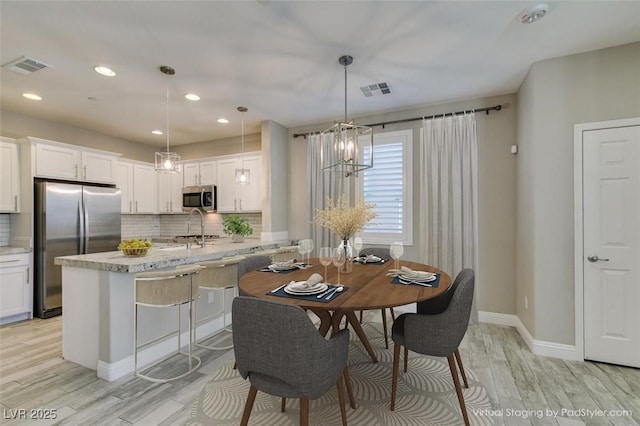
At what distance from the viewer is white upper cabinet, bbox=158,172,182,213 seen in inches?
222

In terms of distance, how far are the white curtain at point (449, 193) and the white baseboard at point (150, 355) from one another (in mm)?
2767

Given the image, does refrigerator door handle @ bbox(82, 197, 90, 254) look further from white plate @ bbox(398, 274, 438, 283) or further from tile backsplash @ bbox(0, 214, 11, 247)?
white plate @ bbox(398, 274, 438, 283)

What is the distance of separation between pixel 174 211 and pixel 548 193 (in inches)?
227

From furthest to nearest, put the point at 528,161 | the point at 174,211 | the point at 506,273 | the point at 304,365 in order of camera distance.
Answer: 1. the point at 174,211
2. the point at 506,273
3. the point at 528,161
4. the point at 304,365

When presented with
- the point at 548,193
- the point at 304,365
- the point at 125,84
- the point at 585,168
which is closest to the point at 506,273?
the point at 548,193

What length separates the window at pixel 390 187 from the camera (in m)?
3.97

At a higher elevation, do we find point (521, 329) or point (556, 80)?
point (556, 80)

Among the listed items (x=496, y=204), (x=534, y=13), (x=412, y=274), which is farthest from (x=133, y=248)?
(x=496, y=204)

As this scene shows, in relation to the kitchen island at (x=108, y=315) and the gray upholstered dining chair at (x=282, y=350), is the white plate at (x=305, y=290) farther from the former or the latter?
the kitchen island at (x=108, y=315)

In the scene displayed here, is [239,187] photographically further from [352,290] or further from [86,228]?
[352,290]

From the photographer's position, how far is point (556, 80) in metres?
2.77

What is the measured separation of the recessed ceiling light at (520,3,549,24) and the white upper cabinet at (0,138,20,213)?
19.3 ft

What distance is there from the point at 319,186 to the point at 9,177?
4.14 meters

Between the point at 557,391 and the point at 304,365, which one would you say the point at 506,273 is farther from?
the point at 304,365
